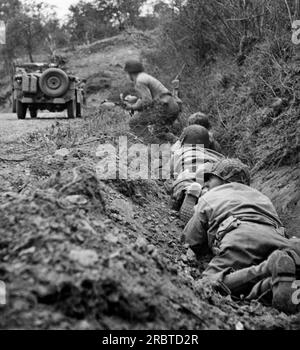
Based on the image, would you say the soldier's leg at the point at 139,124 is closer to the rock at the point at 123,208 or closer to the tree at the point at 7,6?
the rock at the point at 123,208

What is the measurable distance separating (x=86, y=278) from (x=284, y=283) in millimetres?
1388

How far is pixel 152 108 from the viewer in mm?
8688

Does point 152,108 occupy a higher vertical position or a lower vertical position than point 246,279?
higher

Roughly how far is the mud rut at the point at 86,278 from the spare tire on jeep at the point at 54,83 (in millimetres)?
9210

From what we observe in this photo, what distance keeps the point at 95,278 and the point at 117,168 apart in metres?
3.10

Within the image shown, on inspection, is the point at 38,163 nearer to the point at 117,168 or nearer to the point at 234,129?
the point at 117,168

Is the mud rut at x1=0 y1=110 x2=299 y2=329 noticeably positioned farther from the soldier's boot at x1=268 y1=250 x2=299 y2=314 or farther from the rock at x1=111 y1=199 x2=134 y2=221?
the rock at x1=111 y1=199 x2=134 y2=221

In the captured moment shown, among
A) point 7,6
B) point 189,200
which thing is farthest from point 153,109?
point 7,6

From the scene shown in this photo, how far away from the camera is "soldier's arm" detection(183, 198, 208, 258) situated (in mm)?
4172

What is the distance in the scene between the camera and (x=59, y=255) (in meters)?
2.12
